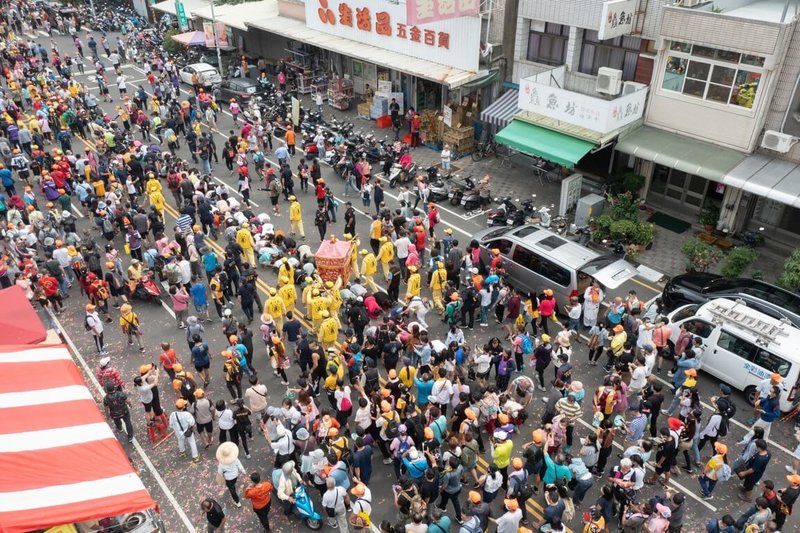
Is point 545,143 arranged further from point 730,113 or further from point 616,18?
point 730,113

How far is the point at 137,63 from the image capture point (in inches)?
1561

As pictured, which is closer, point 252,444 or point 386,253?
point 252,444

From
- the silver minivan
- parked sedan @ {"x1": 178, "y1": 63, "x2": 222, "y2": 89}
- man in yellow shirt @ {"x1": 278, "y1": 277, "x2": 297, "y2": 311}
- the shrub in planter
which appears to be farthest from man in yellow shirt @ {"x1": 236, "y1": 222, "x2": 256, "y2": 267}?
parked sedan @ {"x1": 178, "y1": 63, "x2": 222, "y2": 89}

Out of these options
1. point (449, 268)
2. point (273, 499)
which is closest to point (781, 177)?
point (449, 268)

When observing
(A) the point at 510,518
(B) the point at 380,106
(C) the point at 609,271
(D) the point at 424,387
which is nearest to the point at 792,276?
(C) the point at 609,271

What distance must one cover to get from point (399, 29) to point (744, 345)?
19538mm

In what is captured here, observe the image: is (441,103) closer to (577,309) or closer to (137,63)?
(577,309)

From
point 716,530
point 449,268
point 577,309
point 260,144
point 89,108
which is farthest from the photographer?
point 89,108

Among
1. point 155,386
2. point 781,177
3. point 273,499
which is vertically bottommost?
point 273,499

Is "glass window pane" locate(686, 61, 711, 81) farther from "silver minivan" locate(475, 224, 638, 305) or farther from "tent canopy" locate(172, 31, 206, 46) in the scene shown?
"tent canopy" locate(172, 31, 206, 46)

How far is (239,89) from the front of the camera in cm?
3139

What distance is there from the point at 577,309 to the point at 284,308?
23.3 ft

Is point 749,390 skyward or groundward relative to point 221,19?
groundward

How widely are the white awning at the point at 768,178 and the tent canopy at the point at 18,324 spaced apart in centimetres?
1806
